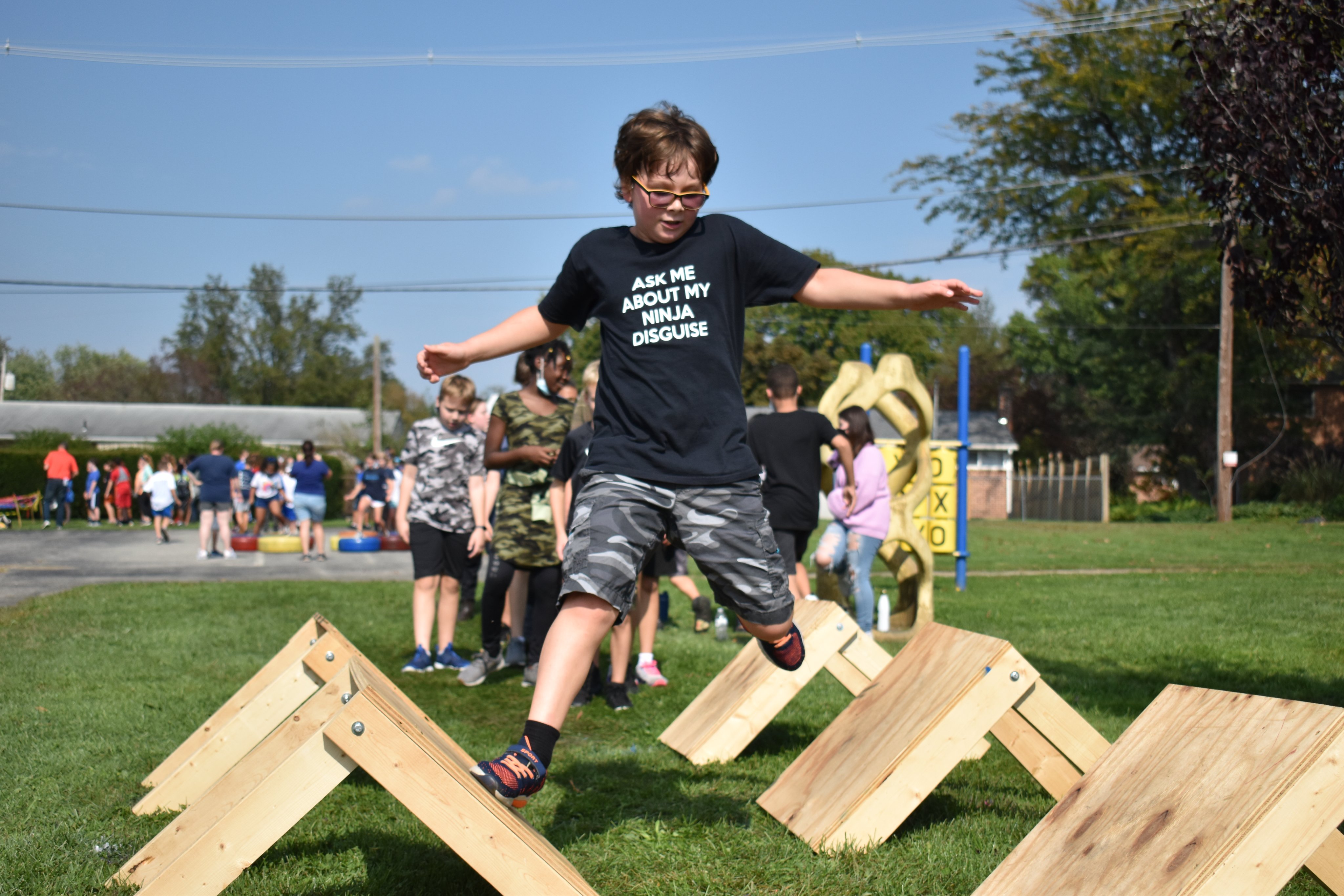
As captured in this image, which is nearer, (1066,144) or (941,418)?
(1066,144)

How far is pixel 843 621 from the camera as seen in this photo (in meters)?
4.79

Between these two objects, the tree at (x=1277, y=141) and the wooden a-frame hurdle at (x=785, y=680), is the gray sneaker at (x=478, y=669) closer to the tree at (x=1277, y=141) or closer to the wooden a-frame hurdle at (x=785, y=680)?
the wooden a-frame hurdle at (x=785, y=680)

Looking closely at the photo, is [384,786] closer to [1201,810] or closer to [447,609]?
[1201,810]

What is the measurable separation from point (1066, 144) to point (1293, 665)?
111 feet

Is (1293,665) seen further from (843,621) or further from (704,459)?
(704,459)

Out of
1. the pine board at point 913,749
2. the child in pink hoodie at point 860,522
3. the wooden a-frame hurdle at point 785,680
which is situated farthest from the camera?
the child in pink hoodie at point 860,522

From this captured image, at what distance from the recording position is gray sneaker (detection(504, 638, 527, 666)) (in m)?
7.43

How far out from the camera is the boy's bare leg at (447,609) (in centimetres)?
709

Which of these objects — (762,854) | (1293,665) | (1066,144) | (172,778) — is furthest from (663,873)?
(1066,144)

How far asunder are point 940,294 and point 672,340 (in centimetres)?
86

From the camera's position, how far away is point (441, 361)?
3.44 m

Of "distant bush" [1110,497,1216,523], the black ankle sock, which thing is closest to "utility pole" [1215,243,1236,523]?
"distant bush" [1110,497,1216,523]

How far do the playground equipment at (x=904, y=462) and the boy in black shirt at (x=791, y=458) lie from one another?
157 cm

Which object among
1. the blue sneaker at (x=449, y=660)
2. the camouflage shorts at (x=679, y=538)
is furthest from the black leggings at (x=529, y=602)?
the camouflage shorts at (x=679, y=538)
